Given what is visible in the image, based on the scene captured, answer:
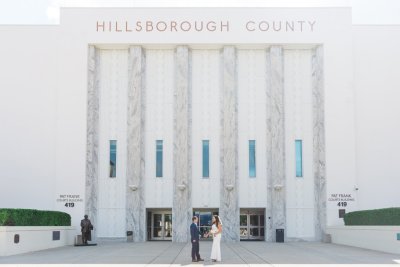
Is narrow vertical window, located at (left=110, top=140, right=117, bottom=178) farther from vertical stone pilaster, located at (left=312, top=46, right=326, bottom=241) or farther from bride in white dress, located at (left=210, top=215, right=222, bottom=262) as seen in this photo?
bride in white dress, located at (left=210, top=215, right=222, bottom=262)

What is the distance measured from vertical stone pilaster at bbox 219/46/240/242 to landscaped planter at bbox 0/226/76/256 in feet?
30.3

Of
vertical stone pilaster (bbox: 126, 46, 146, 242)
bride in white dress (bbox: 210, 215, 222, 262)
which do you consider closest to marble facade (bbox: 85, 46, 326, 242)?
vertical stone pilaster (bbox: 126, 46, 146, 242)

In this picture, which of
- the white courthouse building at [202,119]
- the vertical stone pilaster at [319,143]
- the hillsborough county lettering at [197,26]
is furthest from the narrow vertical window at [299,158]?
the hillsborough county lettering at [197,26]

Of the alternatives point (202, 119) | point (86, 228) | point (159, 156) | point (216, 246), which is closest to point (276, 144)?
point (202, 119)

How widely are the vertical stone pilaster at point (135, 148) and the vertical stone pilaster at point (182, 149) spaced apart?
202 cm

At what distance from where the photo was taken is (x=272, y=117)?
37906mm

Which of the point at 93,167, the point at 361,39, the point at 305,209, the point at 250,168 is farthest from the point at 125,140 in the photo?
the point at 361,39

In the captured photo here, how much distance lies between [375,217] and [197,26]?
16465mm

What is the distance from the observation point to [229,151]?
1481 inches

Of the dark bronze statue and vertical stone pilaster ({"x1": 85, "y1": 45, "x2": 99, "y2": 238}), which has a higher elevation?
vertical stone pilaster ({"x1": 85, "y1": 45, "x2": 99, "y2": 238})

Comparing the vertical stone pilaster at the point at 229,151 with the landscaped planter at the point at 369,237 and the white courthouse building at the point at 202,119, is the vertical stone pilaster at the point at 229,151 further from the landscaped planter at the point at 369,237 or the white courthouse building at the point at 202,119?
the landscaped planter at the point at 369,237

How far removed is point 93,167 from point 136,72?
642 centimetres

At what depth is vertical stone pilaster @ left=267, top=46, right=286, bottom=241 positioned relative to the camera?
122 ft

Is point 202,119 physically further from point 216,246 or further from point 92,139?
point 216,246
